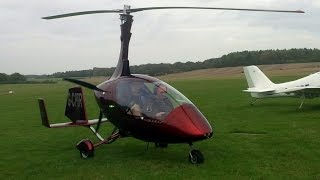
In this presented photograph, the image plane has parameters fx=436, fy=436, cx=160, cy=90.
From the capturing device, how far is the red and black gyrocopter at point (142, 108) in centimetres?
909

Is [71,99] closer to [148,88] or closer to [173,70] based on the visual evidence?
[148,88]

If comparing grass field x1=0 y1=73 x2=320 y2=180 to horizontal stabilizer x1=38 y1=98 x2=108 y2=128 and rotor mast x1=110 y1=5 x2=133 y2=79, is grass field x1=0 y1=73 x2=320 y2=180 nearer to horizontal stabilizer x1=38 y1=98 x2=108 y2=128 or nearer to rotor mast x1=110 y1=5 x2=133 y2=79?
horizontal stabilizer x1=38 y1=98 x2=108 y2=128

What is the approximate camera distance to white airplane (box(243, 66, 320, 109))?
67.8ft

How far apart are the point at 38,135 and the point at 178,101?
26.3 feet

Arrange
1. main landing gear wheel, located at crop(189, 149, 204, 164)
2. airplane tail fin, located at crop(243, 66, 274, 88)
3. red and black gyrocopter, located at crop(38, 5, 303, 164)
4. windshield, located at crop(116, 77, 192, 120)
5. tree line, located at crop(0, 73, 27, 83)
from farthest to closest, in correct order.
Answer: tree line, located at crop(0, 73, 27, 83), airplane tail fin, located at crop(243, 66, 274, 88), main landing gear wheel, located at crop(189, 149, 204, 164), windshield, located at crop(116, 77, 192, 120), red and black gyrocopter, located at crop(38, 5, 303, 164)

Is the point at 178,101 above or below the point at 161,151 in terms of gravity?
above

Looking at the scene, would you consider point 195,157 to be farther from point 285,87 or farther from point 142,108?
point 285,87

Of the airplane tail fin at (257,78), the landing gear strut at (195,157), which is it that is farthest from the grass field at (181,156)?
the airplane tail fin at (257,78)

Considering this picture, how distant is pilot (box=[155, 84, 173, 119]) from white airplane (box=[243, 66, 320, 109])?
41.6 ft

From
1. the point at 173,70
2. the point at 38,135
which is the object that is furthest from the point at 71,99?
the point at 173,70

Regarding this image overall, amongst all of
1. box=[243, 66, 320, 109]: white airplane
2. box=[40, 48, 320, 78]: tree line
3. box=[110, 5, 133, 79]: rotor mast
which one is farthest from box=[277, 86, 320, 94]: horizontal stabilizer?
box=[40, 48, 320, 78]: tree line

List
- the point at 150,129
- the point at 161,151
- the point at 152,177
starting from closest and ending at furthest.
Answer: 1. the point at 152,177
2. the point at 150,129
3. the point at 161,151

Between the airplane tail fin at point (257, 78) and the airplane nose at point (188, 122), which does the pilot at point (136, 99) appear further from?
the airplane tail fin at point (257, 78)

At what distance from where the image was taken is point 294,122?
16188 mm
